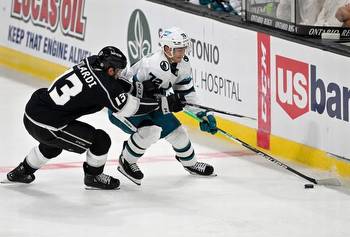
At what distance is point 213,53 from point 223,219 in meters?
2.58

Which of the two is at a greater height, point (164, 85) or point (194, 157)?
point (164, 85)

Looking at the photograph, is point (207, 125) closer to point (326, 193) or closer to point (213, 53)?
point (326, 193)

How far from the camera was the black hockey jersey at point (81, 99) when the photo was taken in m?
7.14

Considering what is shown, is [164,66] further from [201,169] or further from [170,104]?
[201,169]

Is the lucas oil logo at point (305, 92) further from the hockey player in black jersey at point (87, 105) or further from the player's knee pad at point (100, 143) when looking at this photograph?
the player's knee pad at point (100, 143)

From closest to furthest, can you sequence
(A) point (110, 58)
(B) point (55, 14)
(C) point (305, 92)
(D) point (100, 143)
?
(A) point (110, 58), (D) point (100, 143), (C) point (305, 92), (B) point (55, 14)

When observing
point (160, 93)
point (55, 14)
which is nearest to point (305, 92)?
point (160, 93)

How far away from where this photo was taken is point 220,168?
820 cm

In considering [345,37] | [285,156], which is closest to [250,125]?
[285,156]

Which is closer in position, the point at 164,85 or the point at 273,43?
the point at 164,85

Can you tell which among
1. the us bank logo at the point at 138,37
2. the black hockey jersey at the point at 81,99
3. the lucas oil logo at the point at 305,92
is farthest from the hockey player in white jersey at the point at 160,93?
the us bank logo at the point at 138,37

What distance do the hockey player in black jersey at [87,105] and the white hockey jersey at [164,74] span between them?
24 cm

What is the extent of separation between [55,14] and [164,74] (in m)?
3.73

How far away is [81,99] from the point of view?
23.5 feet
